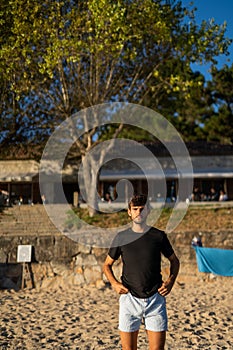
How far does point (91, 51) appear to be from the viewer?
12977 mm

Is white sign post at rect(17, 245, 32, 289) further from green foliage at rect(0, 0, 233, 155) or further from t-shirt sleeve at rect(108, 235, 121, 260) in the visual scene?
t-shirt sleeve at rect(108, 235, 121, 260)

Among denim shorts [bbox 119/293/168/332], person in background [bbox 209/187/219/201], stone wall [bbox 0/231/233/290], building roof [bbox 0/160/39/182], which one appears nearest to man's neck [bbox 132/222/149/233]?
denim shorts [bbox 119/293/168/332]

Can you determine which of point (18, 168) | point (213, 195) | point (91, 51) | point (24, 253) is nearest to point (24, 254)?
point (24, 253)

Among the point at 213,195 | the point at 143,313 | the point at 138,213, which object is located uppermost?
the point at 213,195

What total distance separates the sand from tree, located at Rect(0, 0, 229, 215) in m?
7.71

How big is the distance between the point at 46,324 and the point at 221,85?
25601 mm

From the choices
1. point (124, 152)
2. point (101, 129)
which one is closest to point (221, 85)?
point (124, 152)

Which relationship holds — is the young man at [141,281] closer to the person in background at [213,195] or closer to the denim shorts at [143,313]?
the denim shorts at [143,313]

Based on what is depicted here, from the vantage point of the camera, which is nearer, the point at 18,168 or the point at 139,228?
the point at 139,228

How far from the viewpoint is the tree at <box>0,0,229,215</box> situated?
522 inches

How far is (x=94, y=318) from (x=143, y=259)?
15.5ft

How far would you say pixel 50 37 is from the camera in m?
13.8

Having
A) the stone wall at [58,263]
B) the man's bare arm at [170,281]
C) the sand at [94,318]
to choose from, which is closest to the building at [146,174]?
the stone wall at [58,263]

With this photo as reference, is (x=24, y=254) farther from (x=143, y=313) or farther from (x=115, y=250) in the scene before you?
(x=143, y=313)
